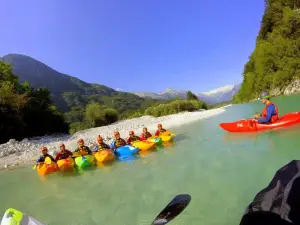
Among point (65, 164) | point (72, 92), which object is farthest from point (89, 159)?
point (72, 92)

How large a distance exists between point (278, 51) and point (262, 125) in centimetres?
3168

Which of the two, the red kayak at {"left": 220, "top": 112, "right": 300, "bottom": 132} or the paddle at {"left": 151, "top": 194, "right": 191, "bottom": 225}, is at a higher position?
the red kayak at {"left": 220, "top": 112, "right": 300, "bottom": 132}

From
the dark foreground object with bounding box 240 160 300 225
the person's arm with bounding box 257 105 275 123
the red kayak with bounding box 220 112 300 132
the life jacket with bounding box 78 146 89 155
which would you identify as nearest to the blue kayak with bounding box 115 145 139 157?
the life jacket with bounding box 78 146 89 155

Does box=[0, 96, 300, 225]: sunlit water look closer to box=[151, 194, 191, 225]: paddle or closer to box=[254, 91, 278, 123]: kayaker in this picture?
box=[151, 194, 191, 225]: paddle

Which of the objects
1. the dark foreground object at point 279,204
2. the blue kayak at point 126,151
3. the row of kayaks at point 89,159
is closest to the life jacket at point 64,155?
the row of kayaks at point 89,159

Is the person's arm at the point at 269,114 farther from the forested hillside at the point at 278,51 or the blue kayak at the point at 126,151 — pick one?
the forested hillside at the point at 278,51

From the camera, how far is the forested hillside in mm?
34688

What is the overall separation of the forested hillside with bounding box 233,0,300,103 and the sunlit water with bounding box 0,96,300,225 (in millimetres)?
29438

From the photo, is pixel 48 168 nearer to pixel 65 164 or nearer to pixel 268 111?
pixel 65 164

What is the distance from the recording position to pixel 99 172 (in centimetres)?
862

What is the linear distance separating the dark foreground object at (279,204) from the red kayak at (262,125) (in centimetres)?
687

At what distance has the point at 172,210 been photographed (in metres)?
4.21

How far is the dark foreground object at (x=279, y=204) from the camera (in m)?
2.65

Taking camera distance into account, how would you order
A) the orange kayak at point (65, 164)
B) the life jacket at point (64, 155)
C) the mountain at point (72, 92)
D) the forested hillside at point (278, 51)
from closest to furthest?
the orange kayak at point (65, 164) < the life jacket at point (64, 155) < the forested hillside at point (278, 51) < the mountain at point (72, 92)
